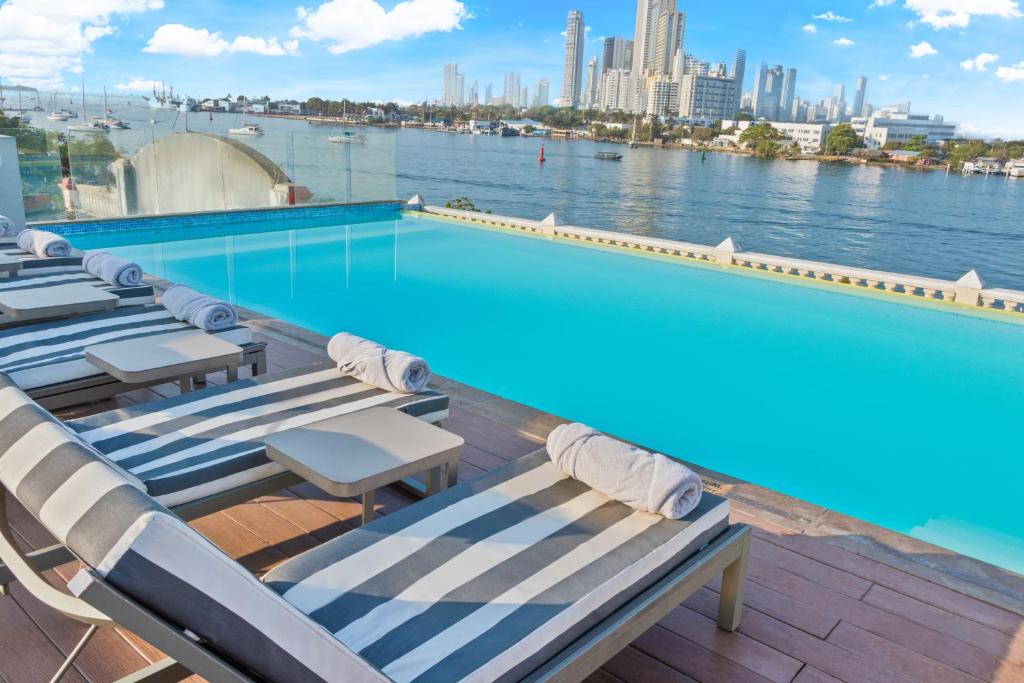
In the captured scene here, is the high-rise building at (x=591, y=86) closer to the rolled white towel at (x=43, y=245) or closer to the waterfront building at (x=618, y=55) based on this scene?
the waterfront building at (x=618, y=55)

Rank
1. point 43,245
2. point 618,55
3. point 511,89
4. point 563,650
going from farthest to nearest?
point 618,55, point 511,89, point 43,245, point 563,650

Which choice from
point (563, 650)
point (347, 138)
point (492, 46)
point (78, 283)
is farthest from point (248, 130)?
point (492, 46)

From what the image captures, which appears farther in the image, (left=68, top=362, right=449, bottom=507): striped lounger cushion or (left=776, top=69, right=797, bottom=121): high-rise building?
(left=776, top=69, right=797, bottom=121): high-rise building

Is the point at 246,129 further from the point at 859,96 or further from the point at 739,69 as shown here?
the point at 739,69

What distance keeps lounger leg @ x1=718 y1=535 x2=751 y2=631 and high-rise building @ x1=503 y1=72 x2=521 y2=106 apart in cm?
6561

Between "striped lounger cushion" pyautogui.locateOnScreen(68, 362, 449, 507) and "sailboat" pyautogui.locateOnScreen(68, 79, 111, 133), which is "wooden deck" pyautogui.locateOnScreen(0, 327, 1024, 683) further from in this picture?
"sailboat" pyautogui.locateOnScreen(68, 79, 111, 133)

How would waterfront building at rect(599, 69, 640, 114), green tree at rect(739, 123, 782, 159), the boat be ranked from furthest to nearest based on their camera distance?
waterfront building at rect(599, 69, 640, 114), green tree at rect(739, 123, 782, 159), the boat

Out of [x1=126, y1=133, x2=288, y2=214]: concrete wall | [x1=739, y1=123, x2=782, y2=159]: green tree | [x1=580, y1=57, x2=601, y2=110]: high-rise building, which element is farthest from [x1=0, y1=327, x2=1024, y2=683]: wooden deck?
[x1=580, y1=57, x2=601, y2=110]: high-rise building

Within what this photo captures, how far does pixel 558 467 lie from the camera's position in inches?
88.5

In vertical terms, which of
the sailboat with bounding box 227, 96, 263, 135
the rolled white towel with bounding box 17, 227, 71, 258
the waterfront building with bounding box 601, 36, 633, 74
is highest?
the waterfront building with bounding box 601, 36, 633, 74

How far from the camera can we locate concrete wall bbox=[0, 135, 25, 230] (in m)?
6.70

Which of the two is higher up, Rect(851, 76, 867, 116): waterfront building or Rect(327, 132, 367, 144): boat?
Rect(851, 76, 867, 116): waterfront building

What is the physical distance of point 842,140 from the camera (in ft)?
211

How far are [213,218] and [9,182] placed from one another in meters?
3.12
